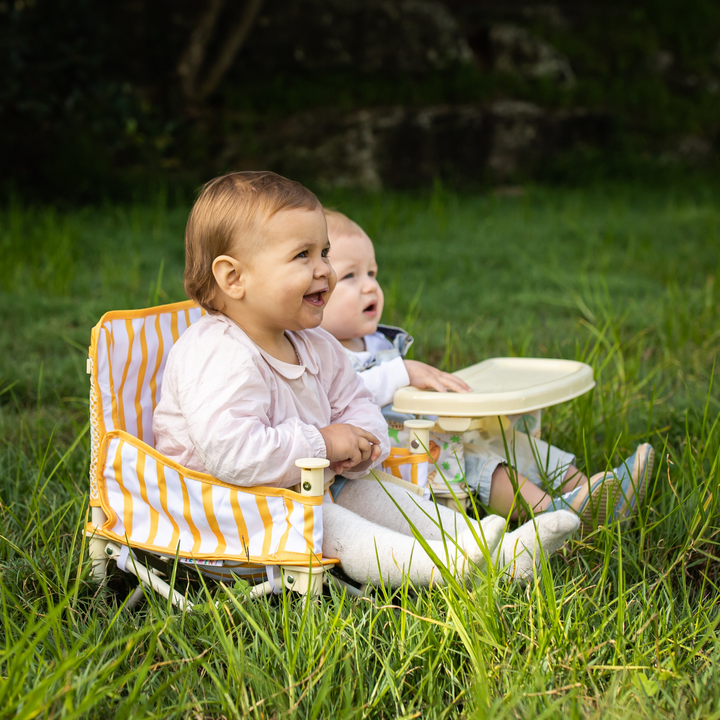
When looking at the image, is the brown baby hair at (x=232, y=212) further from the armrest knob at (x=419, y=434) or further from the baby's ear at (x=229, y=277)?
the armrest knob at (x=419, y=434)

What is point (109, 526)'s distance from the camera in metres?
1.63

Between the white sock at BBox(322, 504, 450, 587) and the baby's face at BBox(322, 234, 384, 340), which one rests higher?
the baby's face at BBox(322, 234, 384, 340)

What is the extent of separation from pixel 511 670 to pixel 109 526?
34.3 inches

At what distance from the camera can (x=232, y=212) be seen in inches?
64.1

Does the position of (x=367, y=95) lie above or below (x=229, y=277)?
above

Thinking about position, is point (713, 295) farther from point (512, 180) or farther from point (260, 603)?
point (512, 180)

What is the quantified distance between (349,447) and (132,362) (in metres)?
0.56

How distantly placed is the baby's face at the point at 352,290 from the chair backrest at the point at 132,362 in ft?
1.38

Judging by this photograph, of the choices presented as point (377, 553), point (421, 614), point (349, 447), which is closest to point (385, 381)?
point (349, 447)

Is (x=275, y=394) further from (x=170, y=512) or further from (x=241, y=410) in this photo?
(x=170, y=512)

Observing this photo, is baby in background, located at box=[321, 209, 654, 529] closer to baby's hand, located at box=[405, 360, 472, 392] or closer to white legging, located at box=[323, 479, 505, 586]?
baby's hand, located at box=[405, 360, 472, 392]

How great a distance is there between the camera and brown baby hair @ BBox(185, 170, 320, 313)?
5.31ft

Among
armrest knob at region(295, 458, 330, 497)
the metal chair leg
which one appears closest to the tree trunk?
the metal chair leg

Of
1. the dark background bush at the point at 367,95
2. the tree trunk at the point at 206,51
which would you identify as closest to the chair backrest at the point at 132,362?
the dark background bush at the point at 367,95
